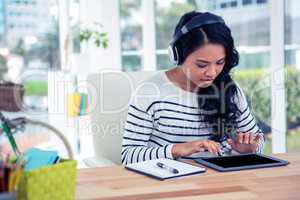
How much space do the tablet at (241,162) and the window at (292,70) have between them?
2.00m

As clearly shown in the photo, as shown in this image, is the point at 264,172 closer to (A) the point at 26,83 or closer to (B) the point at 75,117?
(B) the point at 75,117

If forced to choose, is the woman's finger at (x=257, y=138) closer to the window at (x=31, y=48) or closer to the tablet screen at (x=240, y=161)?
the tablet screen at (x=240, y=161)

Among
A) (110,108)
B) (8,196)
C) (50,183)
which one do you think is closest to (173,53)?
(110,108)

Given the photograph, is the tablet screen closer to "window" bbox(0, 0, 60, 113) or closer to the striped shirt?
the striped shirt

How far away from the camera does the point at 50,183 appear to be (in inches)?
29.0

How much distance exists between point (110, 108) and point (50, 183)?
934mm

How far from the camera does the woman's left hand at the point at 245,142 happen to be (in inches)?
50.6

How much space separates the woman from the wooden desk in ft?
0.84

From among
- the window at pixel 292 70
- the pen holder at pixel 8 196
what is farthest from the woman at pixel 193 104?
the window at pixel 292 70

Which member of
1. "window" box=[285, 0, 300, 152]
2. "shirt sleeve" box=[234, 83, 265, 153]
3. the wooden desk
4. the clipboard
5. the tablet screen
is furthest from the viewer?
"window" box=[285, 0, 300, 152]

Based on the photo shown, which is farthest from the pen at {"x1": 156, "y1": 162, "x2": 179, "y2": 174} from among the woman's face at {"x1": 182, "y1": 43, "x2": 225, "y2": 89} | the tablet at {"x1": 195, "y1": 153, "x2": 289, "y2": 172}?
the woman's face at {"x1": 182, "y1": 43, "x2": 225, "y2": 89}

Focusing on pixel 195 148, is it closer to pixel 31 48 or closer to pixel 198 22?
pixel 198 22

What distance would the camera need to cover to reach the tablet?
1103mm

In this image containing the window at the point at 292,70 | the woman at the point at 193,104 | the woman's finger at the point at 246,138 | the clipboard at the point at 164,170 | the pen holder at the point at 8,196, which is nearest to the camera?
the pen holder at the point at 8,196
